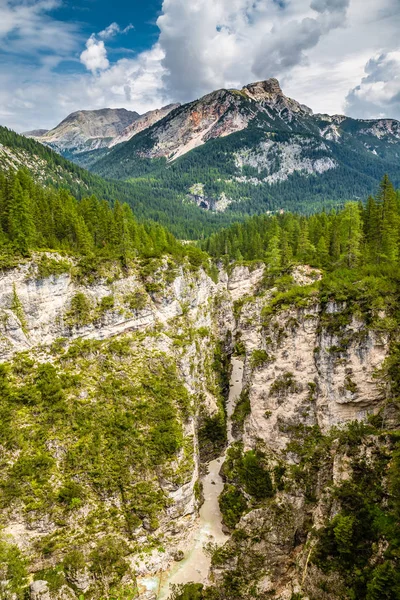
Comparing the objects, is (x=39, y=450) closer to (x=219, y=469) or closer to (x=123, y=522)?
(x=123, y=522)

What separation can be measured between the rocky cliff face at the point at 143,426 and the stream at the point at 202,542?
136 centimetres

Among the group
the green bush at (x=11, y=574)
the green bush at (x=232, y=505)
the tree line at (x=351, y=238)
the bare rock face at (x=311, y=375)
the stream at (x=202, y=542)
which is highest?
the tree line at (x=351, y=238)

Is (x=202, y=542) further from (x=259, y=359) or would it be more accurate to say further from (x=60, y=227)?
(x=60, y=227)

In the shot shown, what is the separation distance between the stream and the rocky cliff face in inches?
53.6

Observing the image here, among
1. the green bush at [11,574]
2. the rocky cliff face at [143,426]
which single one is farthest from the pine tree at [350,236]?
the green bush at [11,574]

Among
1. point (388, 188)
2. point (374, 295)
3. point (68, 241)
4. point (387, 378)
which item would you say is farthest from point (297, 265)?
point (68, 241)

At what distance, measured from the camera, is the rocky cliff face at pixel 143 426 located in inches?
1759

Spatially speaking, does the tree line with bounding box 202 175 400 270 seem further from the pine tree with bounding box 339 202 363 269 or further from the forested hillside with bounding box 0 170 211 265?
the forested hillside with bounding box 0 170 211 265

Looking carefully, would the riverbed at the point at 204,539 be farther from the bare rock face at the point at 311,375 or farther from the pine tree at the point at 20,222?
the pine tree at the point at 20,222

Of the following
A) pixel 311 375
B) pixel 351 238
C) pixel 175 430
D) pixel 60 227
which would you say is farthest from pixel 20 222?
pixel 351 238

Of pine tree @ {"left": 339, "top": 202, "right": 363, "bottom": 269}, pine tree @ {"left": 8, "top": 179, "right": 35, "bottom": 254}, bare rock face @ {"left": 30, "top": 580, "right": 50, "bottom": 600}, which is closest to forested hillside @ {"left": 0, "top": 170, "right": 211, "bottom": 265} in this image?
pine tree @ {"left": 8, "top": 179, "right": 35, "bottom": 254}

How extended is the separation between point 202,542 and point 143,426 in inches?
717

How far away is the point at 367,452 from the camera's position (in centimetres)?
3788

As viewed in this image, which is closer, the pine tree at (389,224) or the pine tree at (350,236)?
the pine tree at (389,224)
